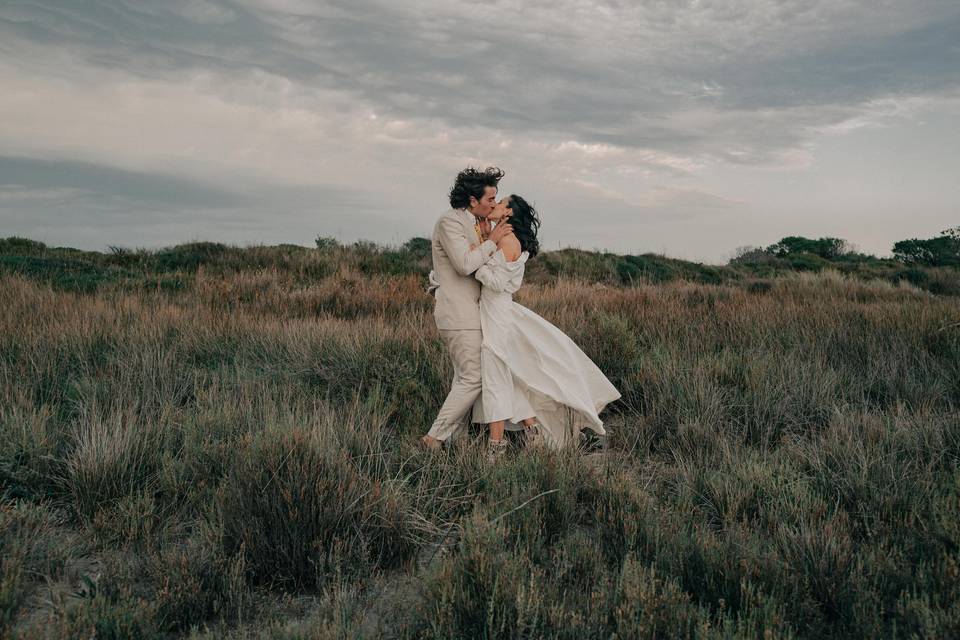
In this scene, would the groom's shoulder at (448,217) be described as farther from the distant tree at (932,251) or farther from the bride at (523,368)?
the distant tree at (932,251)

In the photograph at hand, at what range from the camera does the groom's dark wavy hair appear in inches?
187

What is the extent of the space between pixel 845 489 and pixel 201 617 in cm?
406

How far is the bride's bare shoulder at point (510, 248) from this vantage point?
15.9ft

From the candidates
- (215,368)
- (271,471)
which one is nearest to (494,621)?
(271,471)

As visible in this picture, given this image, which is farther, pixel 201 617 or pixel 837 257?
pixel 837 257

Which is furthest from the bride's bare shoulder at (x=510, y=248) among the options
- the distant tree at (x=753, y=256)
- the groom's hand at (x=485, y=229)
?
the distant tree at (x=753, y=256)

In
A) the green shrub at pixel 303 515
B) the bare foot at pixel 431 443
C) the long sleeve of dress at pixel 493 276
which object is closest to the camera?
the green shrub at pixel 303 515

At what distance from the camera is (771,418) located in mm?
5766

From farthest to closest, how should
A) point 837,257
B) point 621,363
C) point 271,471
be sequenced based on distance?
point 837,257 → point 621,363 → point 271,471

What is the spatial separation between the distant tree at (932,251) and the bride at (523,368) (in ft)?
107

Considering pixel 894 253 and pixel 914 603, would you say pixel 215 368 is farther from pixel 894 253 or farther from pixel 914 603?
pixel 894 253

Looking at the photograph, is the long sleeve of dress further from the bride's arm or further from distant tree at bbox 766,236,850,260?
distant tree at bbox 766,236,850,260

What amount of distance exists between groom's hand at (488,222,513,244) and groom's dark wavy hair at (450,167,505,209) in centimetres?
28

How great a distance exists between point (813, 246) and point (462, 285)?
1469 inches
